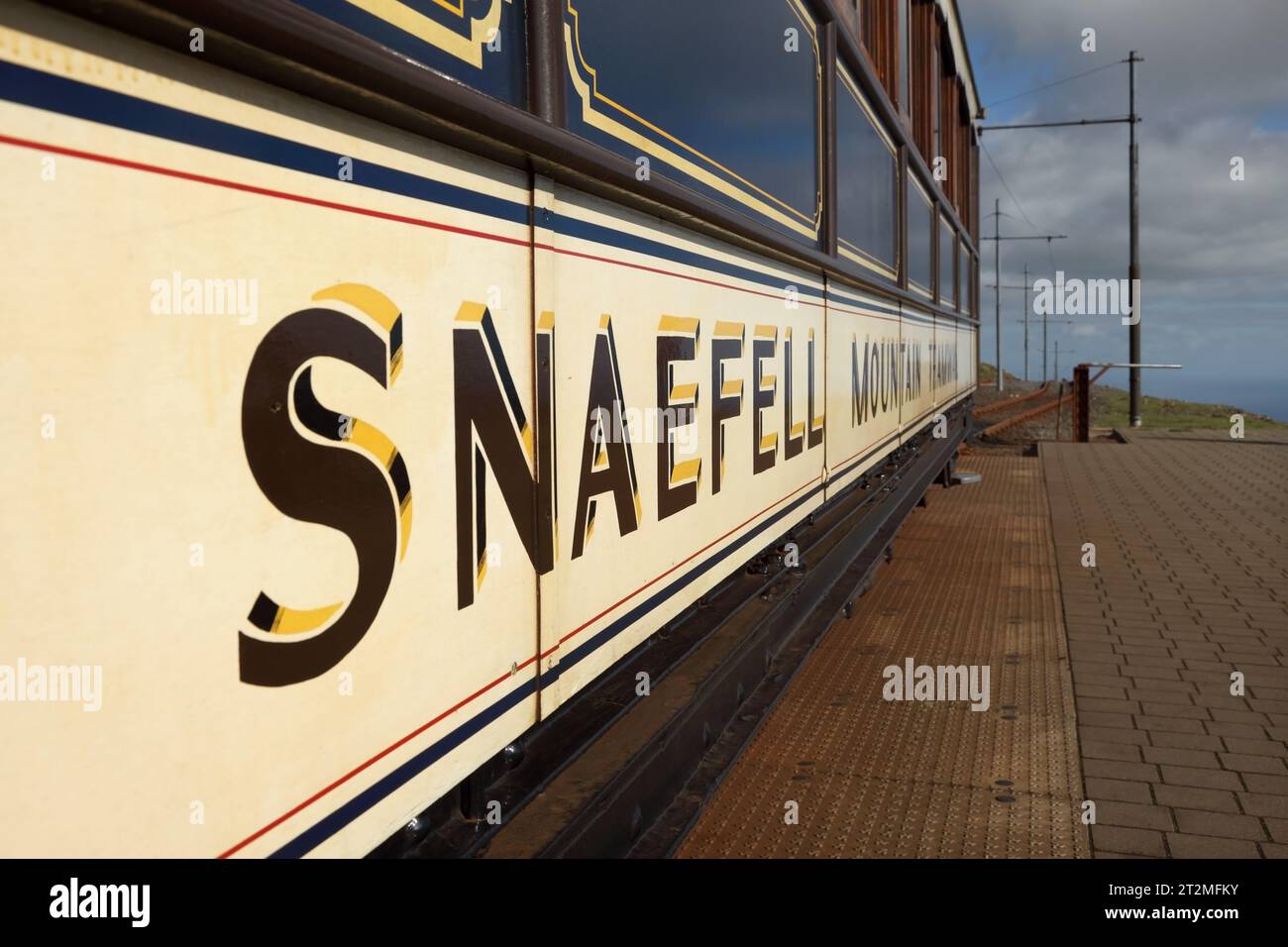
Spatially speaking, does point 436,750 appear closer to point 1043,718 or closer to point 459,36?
point 459,36

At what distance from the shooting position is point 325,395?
3.68 ft

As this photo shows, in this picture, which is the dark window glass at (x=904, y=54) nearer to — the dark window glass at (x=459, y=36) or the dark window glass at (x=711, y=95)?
the dark window glass at (x=711, y=95)

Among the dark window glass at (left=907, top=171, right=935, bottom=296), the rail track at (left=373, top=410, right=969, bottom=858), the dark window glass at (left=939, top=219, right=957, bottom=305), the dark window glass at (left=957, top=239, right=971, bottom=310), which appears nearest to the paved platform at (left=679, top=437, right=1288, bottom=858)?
the rail track at (left=373, top=410, right=969, bottom=858)

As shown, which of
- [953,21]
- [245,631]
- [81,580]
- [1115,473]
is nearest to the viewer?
[81,580]

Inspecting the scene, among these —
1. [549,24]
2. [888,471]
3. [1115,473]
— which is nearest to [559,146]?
[549,24]

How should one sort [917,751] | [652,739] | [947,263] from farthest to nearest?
1. [947,263]
2. [917,751]
3. [652,739]

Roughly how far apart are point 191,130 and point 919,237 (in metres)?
6.64

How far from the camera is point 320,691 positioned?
44.6 inches

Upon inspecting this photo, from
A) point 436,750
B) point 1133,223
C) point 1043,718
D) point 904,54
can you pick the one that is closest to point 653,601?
point 436,750

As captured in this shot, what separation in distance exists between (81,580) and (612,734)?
1.32 meters

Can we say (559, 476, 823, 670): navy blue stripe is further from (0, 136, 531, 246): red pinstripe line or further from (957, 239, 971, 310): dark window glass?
(957, 239, 971, 310): dark window glass

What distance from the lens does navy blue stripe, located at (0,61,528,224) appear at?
787 millimetres

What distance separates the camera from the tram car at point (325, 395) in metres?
0.83
